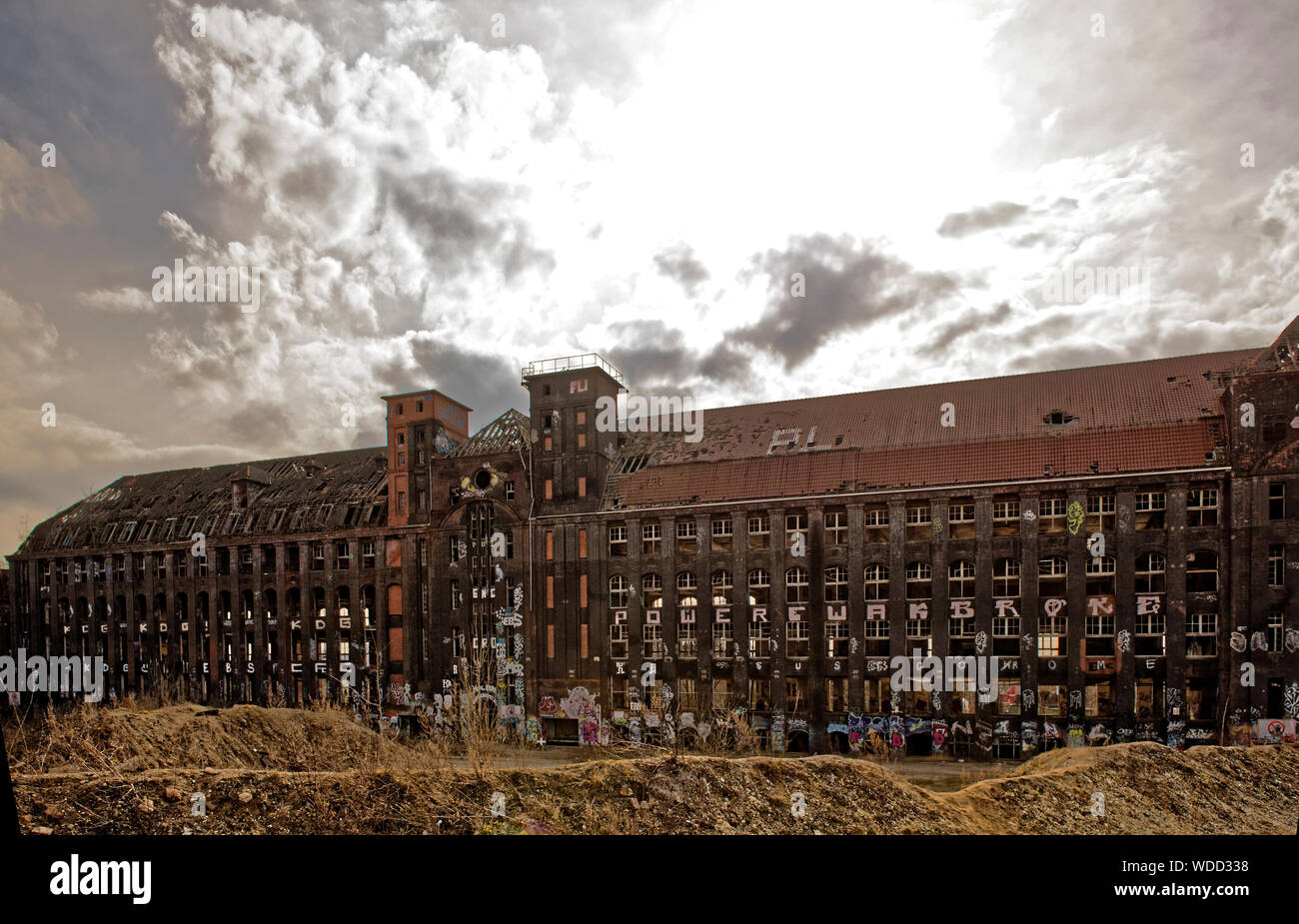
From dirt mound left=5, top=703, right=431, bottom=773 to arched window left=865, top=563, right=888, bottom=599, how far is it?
2834 cm

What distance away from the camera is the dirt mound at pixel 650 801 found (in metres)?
14.1

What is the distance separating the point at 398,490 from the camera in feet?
189

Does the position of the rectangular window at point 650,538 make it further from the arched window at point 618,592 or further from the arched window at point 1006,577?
the arched window at point 1006,577

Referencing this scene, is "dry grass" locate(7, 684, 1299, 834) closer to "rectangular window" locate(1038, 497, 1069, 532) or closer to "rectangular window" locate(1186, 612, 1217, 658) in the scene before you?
"rectangular window" locate(1186, 612, 1217, 658)

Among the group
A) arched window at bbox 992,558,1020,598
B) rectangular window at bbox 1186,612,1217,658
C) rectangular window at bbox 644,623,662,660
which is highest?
arched window at bbox 992,558,1020,598

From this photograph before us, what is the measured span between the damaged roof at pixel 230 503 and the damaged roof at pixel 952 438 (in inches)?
987

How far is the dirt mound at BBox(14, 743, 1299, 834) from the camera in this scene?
14.1 metres

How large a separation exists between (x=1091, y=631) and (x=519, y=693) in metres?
35.9

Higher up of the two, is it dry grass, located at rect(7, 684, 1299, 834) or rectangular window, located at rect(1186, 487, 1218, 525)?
rectangular window, located at rect(1186, 487, 1218, 525)

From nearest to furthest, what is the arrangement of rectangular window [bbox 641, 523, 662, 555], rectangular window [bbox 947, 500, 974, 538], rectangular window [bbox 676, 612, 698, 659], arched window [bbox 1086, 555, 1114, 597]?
1. arched window [bbox 1086, 555, 1114, 597]
2. rectangular window [bbox 947, 500, 974, 538]
3. rectangular window [bbox 676, 612, 698, 659]
4. rectangular window [bbox 641, 523, 662, 555]

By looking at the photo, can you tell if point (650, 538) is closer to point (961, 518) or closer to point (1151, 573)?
point (961, 518)

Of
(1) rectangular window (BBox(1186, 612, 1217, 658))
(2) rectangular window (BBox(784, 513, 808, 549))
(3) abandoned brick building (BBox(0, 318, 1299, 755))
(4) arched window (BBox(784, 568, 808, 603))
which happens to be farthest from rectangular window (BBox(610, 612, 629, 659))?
(1) rectangular window (BBox(1186, 612, 1217, 658))

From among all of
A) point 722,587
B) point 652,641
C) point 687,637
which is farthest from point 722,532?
point 652,641

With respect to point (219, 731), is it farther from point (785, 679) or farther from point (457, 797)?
point (785, 679)
